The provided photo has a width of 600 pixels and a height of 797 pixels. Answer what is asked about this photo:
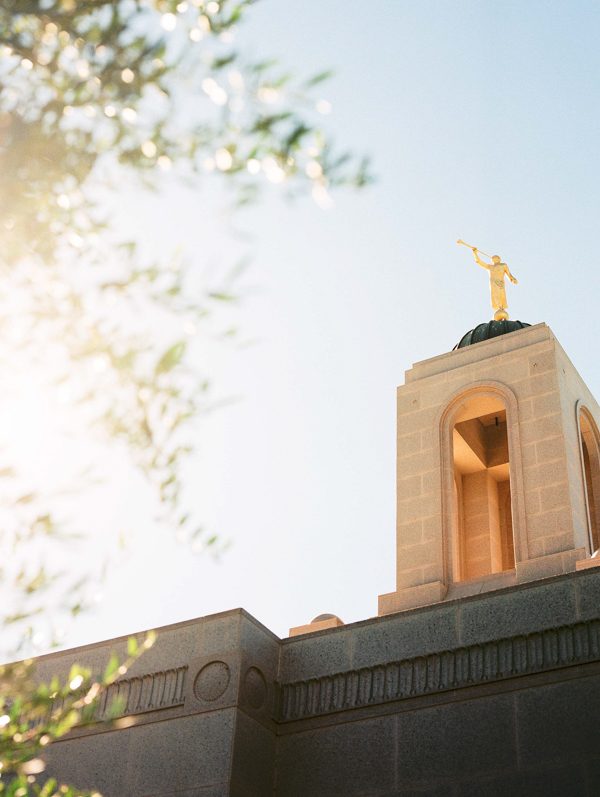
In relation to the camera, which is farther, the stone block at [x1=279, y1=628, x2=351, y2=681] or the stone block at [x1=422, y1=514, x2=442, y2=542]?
the stone block at [x1=422, y1=514, x2=442, y2=542]

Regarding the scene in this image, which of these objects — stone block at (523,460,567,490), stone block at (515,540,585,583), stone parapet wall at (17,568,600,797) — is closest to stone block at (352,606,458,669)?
stone parapet wall at (17,568,600,797)

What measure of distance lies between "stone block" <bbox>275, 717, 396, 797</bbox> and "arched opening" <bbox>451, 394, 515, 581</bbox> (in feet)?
18.2

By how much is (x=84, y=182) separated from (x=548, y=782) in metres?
6.88

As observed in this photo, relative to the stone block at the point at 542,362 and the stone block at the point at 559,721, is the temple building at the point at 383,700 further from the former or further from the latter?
the stone block at the point at 542,362

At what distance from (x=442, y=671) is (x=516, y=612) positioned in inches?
38.1

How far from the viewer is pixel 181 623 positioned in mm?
11688

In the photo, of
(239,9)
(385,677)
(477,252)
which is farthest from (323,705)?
(477,252)

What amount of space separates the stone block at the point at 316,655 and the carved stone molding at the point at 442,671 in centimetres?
10

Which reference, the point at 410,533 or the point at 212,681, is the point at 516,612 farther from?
the point at 410,533

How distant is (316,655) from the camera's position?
1143 cm

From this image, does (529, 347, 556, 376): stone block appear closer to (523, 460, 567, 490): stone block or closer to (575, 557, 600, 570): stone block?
(523, 460, 567, 490): stone block

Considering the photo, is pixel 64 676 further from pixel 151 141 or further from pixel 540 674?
pixel 151 141

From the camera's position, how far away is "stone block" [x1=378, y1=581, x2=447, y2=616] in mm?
13809

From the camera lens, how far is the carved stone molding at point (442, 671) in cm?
1002
